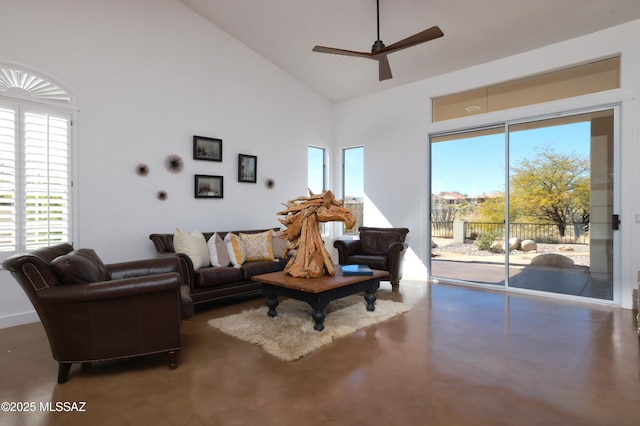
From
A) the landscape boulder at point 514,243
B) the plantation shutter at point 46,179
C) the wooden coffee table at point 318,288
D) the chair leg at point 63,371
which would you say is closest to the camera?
the chair leg at point 63,371

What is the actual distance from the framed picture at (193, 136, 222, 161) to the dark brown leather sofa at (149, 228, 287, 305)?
4.29 ft

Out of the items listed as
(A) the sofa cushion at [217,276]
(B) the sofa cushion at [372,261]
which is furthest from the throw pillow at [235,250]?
(B) the sofa cushion at [372,261]

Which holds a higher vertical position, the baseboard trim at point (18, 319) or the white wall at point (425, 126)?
the white wall at point (425, 126)

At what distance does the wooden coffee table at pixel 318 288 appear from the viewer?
338cm

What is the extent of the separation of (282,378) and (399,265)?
319cm

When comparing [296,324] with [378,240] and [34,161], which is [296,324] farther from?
[34,161]

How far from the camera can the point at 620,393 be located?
228 centimetres

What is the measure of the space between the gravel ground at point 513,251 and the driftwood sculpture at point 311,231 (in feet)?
9.18

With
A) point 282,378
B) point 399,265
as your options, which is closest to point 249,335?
point 282,378

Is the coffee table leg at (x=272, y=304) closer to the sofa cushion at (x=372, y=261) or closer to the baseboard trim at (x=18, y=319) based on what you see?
the sofa cushion at (x=372, y=261)

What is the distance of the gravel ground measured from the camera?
4656mm

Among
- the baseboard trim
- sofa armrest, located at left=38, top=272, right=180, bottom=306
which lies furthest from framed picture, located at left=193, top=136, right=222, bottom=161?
sofa armrest, located at left=38, top=272, right=180, bottom=306

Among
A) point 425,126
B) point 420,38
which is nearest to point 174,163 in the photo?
point 420,38

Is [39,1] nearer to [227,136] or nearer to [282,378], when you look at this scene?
[227,136]
